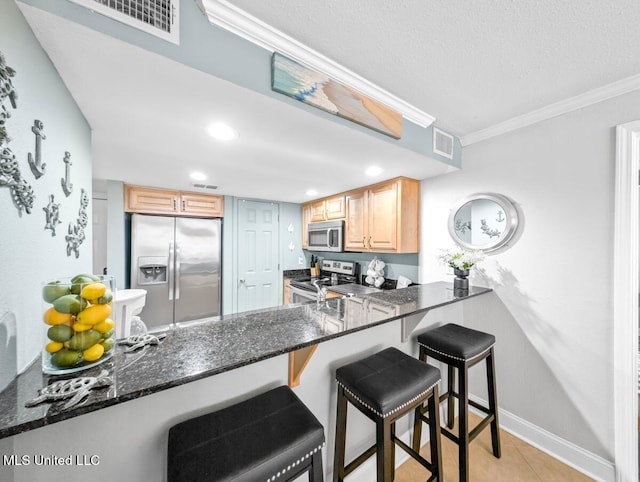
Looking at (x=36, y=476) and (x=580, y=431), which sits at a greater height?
(x=36, y=476)

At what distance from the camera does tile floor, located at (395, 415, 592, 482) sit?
1507 millimetres

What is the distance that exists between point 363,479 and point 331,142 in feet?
6.91

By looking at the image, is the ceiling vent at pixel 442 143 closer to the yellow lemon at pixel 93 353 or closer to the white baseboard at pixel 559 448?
the white baseboard at pixel 559 448

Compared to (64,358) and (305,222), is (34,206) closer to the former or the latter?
(64,358)

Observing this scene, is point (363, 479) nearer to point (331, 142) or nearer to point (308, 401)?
point (308, 401)

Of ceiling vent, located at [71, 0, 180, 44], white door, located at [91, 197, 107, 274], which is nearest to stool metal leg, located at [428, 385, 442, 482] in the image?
ceiling vent, located at [71, 0, 180, 44]

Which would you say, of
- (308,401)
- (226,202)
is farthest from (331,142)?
(226,202)

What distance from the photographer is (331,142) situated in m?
1.61

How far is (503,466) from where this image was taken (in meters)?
1.58

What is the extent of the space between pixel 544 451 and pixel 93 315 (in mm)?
2810

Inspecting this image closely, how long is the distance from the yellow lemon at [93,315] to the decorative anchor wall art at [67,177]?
0.67m

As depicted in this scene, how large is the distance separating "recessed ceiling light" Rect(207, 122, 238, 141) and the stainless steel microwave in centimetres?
189

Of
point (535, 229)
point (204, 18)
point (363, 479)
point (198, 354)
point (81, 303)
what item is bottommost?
point (363, 479)

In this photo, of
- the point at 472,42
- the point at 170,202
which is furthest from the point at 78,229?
the point at 472,42
